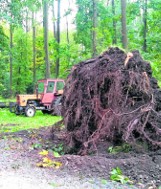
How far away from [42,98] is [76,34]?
15.8 m

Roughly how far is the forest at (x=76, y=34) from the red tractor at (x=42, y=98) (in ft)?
5.22

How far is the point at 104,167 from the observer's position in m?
6.51

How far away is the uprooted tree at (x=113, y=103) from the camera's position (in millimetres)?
7945

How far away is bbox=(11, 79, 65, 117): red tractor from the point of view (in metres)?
19.0

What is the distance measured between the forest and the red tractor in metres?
1.59

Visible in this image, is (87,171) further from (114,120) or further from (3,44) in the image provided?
(3,44)

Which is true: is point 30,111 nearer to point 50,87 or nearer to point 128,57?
point 50,87

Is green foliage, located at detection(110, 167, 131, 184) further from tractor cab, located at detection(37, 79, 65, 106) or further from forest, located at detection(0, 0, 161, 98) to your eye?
tractor cab, located at detection(37, 79, 65, 106)

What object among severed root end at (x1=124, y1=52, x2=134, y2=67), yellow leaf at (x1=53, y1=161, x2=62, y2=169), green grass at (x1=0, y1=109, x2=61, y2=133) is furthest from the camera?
green grass at (x1=0, y1=109, x2=61, y2=133)

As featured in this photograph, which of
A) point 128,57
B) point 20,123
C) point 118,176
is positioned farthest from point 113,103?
point 20,123

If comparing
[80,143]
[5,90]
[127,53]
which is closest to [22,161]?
[80,143]

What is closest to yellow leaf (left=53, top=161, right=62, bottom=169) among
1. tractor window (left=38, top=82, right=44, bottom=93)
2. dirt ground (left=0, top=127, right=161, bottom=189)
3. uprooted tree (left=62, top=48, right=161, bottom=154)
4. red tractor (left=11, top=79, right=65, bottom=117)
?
dirt ground (left=0, top=127, right=161, bottom=189)

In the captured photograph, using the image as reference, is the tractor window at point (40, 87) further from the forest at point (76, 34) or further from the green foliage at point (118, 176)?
the green foliage at point (118, 176)

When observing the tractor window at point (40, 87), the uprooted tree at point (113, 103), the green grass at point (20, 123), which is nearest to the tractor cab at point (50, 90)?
the tractor window at point (40, 87)
